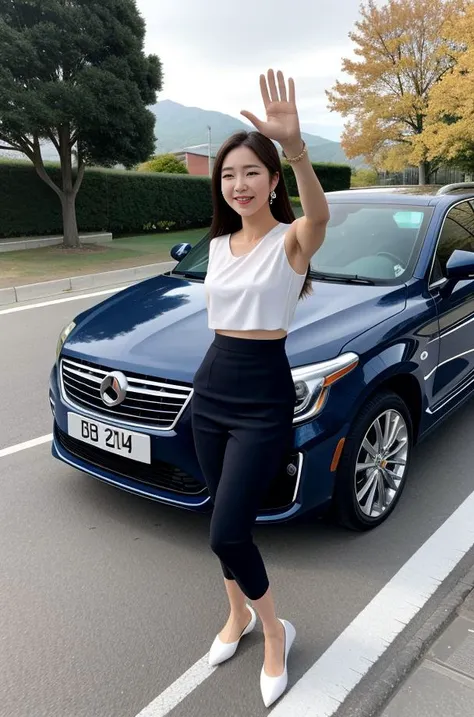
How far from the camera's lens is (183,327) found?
307 cm

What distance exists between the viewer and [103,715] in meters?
2.04

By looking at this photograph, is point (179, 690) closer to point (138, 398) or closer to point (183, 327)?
point (138, 398)

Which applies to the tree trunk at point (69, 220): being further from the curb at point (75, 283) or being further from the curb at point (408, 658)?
the curb at point (408, 658)

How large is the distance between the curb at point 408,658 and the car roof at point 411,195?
2.33m

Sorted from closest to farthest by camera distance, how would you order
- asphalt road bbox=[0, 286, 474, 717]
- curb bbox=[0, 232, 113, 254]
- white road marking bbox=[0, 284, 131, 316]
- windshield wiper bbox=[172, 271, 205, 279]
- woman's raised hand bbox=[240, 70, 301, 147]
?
1. woman's raised hand bbox=[240, 70, 301, 147]
2. asphalt road bbox=[0, 286, 474, 717]
3. windshield wiper bbox=[172, 271, 205, 279]
4. white road marking bbox=[0, 284, 131, 316]
5. curb bbox=[0, 232, 113, 254]

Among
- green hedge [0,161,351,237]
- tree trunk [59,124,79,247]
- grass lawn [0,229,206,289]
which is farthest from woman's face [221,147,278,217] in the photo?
tree trunk [59,124,79,247]

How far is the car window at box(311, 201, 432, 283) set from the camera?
3.56m

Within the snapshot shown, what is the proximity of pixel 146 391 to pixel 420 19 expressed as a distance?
25.8m

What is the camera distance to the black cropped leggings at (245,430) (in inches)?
76.8


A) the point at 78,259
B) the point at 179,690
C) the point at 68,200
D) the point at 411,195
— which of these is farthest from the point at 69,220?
the point at 179,690

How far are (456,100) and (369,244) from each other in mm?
18380

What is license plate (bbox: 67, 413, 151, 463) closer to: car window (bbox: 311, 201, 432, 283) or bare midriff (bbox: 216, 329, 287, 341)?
bare midriff (bbox: 216, 329, 287, 341)

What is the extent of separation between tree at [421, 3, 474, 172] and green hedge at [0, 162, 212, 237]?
25.8 feet

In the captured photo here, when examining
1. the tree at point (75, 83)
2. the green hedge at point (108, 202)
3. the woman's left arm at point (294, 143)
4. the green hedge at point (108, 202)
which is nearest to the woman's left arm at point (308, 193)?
the woman's left arm at point (294, 143)
